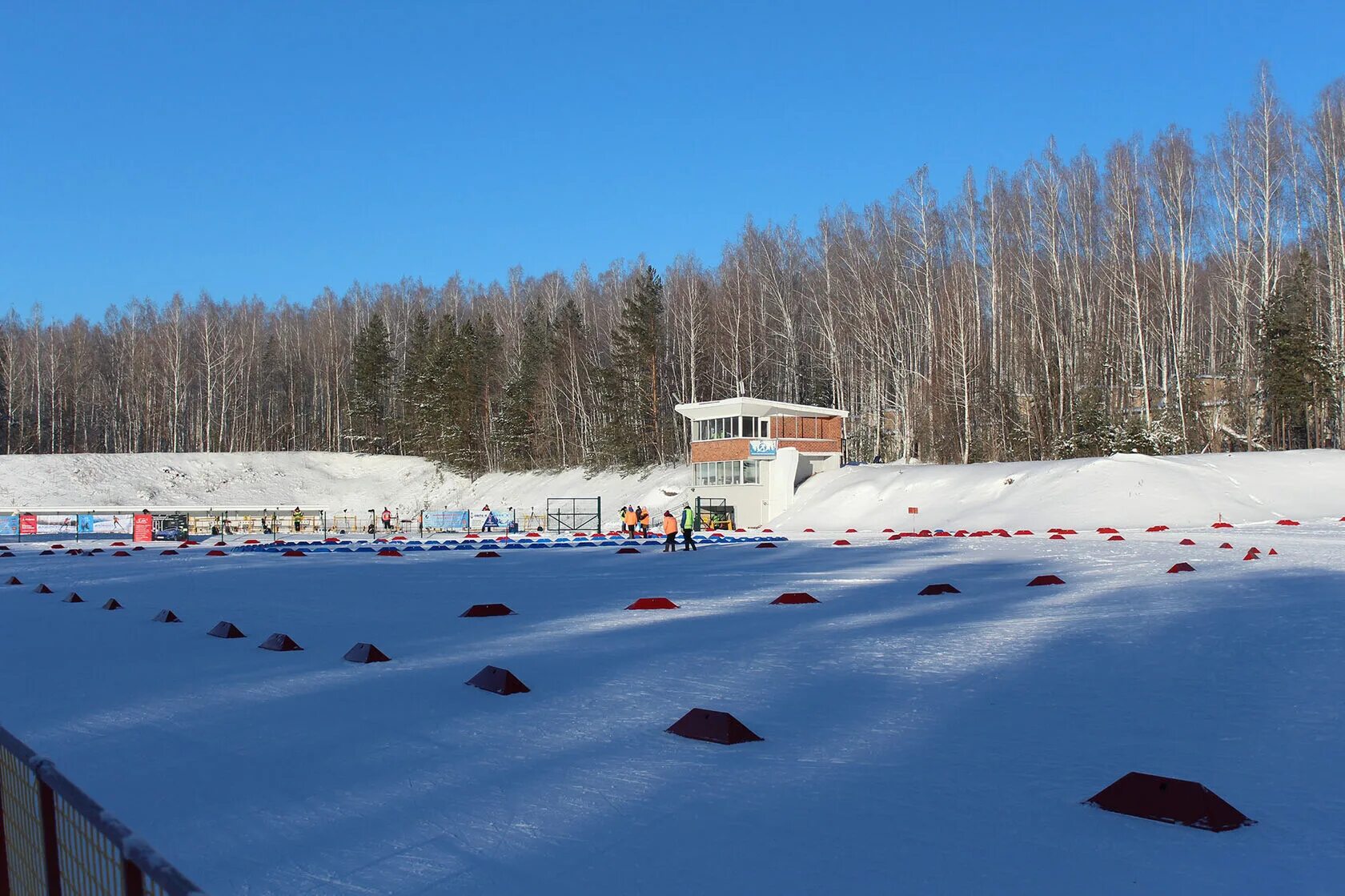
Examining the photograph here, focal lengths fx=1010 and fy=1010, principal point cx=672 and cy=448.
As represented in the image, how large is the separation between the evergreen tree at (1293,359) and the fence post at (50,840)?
1807 inches

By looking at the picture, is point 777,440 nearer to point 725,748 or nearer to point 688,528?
point 688,528

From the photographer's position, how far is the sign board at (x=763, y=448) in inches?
1672

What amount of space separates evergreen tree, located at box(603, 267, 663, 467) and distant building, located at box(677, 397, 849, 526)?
11761 mm

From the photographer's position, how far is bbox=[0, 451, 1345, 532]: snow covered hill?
102 feet

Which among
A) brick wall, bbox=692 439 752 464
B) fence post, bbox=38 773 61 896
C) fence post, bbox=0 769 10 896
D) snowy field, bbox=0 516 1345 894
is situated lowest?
snowy field, bbox=0 516 1345 894

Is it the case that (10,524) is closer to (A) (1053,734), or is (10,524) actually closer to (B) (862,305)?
(B) (862,305)

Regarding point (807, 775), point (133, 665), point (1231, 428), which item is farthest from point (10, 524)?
point (1231, 428)

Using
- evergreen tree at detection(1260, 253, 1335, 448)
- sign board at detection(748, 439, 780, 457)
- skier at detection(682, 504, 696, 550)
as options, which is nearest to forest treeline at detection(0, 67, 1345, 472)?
evergreen tree at detection(1260, 253, 1335, 448)

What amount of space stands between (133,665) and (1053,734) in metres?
8.08

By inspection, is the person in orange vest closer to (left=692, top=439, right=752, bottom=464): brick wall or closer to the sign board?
the sign board

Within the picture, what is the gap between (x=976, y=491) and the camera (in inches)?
1428

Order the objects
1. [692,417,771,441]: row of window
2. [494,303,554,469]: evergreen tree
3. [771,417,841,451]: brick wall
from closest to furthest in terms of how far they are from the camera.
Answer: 1. [692,417,771,441]: row of window
2. [771,417,841,451]: brick wall
3. [494,303,554,469]: evergreen tree

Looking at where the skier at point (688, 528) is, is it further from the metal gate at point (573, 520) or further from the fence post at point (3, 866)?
the fence post at point (3, 866)

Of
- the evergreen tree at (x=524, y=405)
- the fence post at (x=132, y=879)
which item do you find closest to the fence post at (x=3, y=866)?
the fence post at (x=132, y=879)
